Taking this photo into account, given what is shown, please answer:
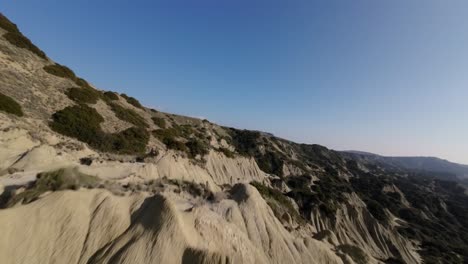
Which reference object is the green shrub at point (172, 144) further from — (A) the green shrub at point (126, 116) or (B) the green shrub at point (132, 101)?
(B) the green shrub at point (132, 101)

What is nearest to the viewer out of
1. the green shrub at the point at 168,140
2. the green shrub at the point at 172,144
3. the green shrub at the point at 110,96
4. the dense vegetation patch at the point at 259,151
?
the green shrub at the point at 172,144

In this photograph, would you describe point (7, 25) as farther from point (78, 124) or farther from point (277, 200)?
point (277, 200)

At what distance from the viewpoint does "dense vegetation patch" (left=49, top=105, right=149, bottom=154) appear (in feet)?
79.4

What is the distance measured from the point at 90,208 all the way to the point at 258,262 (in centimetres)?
857

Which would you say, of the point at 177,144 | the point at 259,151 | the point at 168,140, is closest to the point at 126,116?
the point at 168,140

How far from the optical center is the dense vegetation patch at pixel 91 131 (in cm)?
2419

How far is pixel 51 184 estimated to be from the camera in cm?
1209

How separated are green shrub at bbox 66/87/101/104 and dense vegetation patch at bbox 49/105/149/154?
1.69 m

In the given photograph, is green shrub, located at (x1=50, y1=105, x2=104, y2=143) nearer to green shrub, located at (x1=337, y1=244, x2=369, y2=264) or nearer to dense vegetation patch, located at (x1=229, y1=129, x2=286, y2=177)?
green shrub, located at (x1=337, y1=244, x2=369, y2=264)

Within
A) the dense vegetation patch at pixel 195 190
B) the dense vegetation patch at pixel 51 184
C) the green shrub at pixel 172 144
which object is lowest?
the dense vegetation patch at pixel 195 190

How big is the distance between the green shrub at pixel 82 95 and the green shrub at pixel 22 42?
6850 millimetres

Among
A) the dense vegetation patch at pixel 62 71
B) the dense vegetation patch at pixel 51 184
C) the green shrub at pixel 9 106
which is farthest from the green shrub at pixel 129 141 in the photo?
the dense vegetation patch at pixel 51 184

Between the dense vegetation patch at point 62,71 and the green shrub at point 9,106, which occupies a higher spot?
the dense vegetation patch at point 62,71

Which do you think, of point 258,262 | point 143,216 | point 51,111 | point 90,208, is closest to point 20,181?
point 90,208
